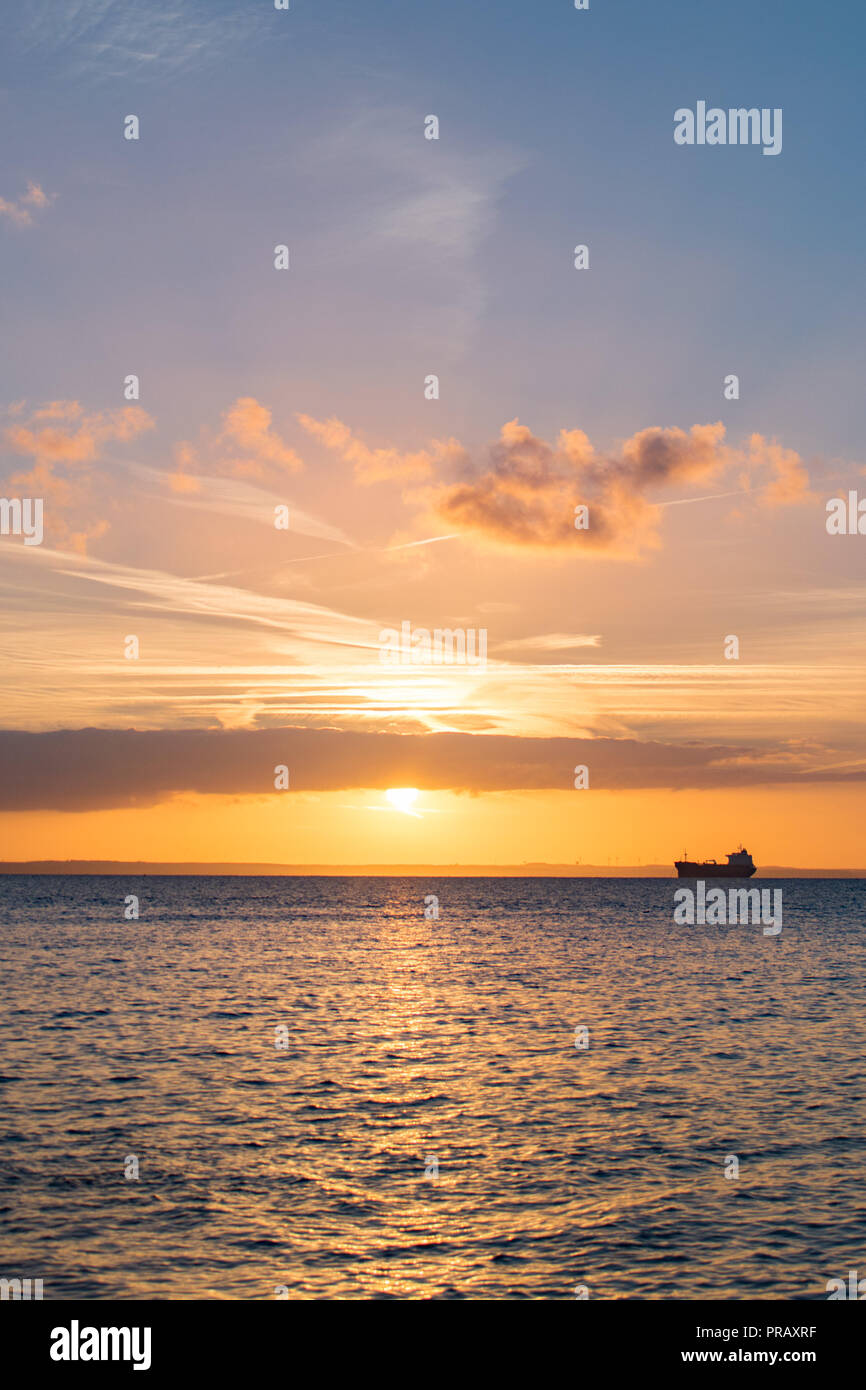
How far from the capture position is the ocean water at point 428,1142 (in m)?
22.8

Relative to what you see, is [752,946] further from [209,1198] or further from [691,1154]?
[209,1198]

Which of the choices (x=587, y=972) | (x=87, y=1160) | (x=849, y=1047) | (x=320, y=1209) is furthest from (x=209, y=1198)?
(x=587, y=972)

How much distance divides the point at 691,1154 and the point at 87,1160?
17.9 meters

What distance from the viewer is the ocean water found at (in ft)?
74.9

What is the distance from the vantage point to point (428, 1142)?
1304 inches

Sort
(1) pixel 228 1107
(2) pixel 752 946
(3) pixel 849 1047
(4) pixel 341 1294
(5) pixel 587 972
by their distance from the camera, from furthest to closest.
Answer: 1. (2) pixel 752 946
2. (5) pixel 587 972
3. (3) pixel 849 1047
4. (1) pixel 228 1107
5. (4) pixel 341 1294

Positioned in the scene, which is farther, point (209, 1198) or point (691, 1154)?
point (691, 1154)
